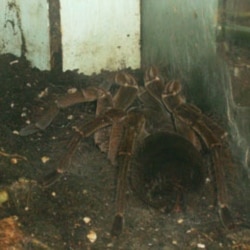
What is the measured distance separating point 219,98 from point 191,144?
1.22 ft

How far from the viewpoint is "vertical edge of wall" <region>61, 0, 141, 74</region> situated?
2.92 meters

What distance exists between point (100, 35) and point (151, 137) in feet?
3.38

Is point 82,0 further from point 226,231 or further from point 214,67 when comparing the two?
point 226,231

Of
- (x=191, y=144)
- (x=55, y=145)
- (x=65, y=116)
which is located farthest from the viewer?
(x=65, y=116)

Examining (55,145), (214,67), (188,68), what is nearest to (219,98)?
(214,67)

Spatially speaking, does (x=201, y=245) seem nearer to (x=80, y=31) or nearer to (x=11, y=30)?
(x=80, y=31)

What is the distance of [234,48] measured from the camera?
2.28 m

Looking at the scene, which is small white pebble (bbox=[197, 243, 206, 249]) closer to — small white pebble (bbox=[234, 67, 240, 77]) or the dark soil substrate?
the dark soil substrate

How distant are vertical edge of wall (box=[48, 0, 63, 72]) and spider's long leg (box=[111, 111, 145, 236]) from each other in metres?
0.77

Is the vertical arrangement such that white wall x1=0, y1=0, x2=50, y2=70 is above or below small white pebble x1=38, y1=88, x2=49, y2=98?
above

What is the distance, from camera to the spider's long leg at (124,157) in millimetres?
2084

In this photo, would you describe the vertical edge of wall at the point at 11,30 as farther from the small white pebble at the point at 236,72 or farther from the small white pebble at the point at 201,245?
the small white pebble at the point at 201,245

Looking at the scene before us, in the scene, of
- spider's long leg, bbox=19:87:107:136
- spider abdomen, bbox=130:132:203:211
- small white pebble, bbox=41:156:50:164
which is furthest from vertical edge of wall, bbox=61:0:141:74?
spider abdomen, bbox=130:132:203:211

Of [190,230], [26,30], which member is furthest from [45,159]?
[26,30]
